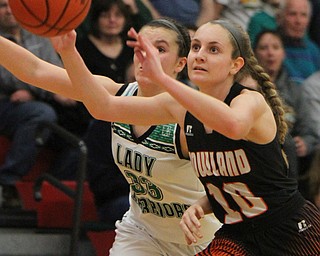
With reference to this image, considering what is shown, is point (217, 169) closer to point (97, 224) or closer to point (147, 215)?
point (147, 215)

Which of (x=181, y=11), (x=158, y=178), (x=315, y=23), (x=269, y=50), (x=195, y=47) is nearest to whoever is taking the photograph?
(x=195, y=47)

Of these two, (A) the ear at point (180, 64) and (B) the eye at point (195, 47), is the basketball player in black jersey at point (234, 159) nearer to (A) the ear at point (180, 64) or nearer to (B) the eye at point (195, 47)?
(B) the eye at point (195, 47)

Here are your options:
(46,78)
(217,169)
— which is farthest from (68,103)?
(217,169)

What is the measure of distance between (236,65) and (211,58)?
0.15 m

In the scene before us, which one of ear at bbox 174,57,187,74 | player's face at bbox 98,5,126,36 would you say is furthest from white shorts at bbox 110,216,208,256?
player's face at bbox 98,5,126,36

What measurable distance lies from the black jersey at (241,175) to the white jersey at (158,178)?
1.35 ft

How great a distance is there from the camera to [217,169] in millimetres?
3992

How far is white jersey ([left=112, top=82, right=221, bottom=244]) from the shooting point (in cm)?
452

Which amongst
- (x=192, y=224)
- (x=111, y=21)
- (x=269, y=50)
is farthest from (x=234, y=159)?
(x=269, y=50)

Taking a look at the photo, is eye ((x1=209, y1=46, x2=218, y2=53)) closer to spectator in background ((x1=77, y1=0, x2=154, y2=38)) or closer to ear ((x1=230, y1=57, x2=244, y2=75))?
ear ((x1=230, y1=57, x2=244, y2=75))

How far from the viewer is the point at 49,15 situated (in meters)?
3.80

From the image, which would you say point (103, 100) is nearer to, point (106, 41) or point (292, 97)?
point (106, 41)

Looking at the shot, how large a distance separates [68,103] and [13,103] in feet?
1.29

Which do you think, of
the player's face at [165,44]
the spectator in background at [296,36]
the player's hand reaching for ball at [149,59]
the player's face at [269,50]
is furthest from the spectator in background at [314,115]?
the player's hand reaching for ball at [149,59]
